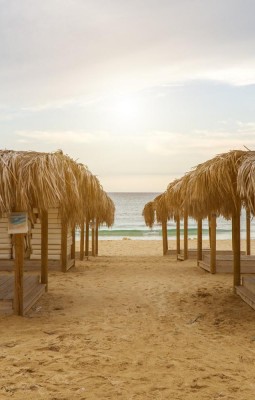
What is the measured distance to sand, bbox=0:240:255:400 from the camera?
3945mm

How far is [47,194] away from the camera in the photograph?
607cm

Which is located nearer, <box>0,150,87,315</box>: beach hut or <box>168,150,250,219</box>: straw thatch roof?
<box>0,150,87,315</box>: beach hut

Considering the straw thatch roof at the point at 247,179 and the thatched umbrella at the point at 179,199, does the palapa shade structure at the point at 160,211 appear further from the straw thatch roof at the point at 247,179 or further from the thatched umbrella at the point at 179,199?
the straw thatch roof at the point at 247,179

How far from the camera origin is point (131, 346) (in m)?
5.11

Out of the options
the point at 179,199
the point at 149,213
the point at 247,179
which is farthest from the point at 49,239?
the point at 149,213

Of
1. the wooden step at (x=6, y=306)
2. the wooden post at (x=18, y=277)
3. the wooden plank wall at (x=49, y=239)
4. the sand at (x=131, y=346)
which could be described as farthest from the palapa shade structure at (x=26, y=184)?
the wooden plank wall at (x=49, y=239)

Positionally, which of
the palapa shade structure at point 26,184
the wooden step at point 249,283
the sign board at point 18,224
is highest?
the palapa shade structure at point 26,184

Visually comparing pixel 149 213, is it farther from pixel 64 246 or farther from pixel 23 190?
Result: pixel 23 190

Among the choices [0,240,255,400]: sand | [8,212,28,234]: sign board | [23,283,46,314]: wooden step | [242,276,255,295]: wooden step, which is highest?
[8,212,28,234]: sign board

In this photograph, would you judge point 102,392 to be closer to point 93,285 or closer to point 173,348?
point 173,348

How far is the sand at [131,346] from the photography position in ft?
12.9

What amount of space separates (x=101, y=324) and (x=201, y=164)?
322 cm

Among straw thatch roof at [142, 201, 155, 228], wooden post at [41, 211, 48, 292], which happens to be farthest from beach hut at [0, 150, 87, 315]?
straw thatch roof at [142, 201, 155, 228]

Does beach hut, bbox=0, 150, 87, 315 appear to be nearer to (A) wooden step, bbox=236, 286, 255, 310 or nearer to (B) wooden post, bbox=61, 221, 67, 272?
(A) wooden step, bbox=236, 286, 255, 310
